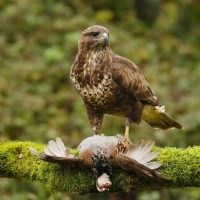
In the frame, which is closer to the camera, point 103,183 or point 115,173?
point 103,183

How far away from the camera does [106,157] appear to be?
16.5 feet

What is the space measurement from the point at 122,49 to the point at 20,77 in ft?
7.63

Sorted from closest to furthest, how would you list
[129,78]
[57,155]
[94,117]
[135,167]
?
[135,167]
[57,155]
[129,78]
[94,117]

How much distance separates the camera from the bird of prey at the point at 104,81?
18.4ft

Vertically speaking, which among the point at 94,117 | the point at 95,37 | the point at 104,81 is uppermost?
the point at 95,37

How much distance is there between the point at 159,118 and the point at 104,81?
998 millimetres

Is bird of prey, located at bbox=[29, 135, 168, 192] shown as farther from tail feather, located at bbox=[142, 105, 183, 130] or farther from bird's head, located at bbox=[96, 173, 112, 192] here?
tail feather, located at bbox=[142, 105, 183, 130]

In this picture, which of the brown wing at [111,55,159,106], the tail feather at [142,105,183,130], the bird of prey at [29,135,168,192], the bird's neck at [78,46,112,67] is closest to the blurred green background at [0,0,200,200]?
the tail feather at [142,105,183,130]

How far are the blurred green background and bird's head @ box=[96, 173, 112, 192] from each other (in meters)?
2.72

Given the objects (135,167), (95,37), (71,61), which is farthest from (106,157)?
(71,61)

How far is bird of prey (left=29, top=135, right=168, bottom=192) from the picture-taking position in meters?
4.87

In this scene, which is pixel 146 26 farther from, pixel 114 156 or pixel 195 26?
pixel 114 156

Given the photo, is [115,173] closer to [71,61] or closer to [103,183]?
[103,183]

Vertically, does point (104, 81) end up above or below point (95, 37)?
below
